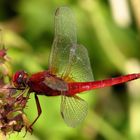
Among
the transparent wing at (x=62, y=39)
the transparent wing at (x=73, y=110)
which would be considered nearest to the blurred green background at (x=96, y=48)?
the transparent wing at (x=62, y=39)

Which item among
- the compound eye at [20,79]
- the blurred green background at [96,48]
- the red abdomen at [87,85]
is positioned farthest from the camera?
the blurred green background at [96,48]

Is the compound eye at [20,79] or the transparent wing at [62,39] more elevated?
the transparent wing at [62,39]

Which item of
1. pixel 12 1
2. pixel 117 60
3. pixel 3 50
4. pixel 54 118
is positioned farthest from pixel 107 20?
pixel 3 50

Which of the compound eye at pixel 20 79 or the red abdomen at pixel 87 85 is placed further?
the red abdomen at pixel 87 85

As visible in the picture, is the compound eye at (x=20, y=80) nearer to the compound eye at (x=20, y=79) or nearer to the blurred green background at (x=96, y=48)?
the compound eye at (x=20, y=79)

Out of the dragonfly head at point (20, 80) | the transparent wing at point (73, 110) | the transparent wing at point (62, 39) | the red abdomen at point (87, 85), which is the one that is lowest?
the transparent wing at point (73, 110)

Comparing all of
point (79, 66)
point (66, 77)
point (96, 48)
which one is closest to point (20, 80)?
point (66, 77)

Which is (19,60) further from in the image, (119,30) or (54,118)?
(119,30)

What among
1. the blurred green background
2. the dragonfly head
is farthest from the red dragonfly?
Result: the blurred green background
